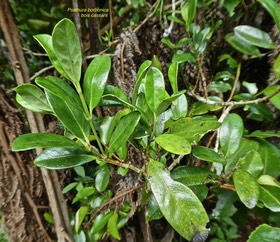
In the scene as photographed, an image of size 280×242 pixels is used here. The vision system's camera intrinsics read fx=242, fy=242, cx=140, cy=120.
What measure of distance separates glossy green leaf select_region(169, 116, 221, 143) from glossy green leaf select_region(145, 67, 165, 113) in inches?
1.8

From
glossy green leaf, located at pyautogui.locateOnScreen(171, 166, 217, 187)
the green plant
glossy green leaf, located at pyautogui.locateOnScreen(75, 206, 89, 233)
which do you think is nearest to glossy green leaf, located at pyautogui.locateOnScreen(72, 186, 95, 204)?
glossy green leaf, located at pyautogui.locateOnScreen(75, 206, 89, 233)

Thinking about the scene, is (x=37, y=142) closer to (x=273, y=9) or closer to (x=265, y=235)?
→ (x=265, y=235)

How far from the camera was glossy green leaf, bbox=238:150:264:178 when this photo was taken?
436 mm

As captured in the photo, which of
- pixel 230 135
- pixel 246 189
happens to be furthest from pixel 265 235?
pixel 230 135

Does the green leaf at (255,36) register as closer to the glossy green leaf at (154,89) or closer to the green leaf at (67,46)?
the glossy green leaf at (154,89)

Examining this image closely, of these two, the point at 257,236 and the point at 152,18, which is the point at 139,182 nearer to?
the point at 257,236

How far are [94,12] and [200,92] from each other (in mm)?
373

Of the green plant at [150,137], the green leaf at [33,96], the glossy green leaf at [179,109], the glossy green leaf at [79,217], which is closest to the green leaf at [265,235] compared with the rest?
the green plant at [150,137]

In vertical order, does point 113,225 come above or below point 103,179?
below

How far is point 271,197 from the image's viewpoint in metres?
0.38

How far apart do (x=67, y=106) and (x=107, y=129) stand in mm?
82

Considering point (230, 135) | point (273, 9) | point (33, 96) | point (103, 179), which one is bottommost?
point (103, 179)

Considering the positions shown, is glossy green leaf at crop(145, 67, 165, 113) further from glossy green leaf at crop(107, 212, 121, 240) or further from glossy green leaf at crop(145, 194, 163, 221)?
glossy green leaf at crop(107, 212, 121, 240)

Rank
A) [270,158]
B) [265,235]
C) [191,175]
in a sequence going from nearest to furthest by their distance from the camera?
[265,235] → [191,175] → [270,158]
